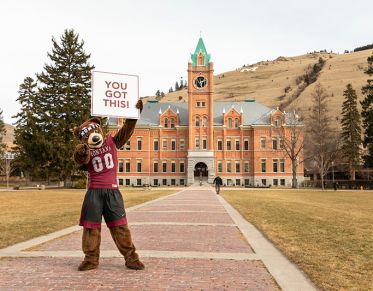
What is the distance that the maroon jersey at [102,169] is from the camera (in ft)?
22.2

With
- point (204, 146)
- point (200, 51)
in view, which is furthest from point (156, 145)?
point (200, 51)

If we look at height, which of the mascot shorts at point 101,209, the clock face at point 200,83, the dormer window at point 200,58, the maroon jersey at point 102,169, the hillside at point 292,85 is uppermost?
the hillside at point 292,85

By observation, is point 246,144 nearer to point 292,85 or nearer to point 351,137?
point 351,137

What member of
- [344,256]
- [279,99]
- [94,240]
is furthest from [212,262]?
[279,99]

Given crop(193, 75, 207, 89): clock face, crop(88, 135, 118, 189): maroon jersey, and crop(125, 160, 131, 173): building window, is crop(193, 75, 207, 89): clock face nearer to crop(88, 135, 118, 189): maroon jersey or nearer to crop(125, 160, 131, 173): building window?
crop(125, 160, 131, 173): building window

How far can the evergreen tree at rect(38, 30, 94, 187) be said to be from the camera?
46500mm

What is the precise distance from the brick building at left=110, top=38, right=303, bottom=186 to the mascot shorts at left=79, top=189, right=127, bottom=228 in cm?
5900

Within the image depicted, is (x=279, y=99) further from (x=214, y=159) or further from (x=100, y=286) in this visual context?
(x=100, y=286)

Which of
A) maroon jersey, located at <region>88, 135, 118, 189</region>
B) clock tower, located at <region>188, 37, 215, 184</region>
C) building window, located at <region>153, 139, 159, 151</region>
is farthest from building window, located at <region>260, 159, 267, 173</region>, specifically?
maroon jersey, located at <region>88, 135, 118, 189</region>

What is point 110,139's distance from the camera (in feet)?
23.5

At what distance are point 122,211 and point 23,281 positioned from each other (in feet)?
5.87

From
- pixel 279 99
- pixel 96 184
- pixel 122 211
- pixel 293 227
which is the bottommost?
pixel 293 227

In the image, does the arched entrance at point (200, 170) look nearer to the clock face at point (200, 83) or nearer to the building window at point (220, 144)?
the building window at point (220, 144)

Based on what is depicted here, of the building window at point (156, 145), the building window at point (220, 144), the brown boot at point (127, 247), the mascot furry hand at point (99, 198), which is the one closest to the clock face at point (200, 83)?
the building window at point (220, 144)
